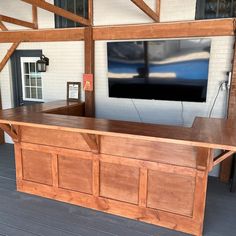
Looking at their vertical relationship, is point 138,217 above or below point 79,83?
below

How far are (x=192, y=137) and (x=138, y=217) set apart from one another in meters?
1.11

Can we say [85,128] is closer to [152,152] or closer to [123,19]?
[152,152]

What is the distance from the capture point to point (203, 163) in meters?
2.24

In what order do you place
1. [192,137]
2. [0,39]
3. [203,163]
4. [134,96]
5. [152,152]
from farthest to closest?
[0,39] < [134,96] < [152,152] < [203,163] < [192,137]

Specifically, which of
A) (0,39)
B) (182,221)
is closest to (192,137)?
(182,221)

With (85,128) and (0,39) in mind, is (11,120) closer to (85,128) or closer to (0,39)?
(85,128)

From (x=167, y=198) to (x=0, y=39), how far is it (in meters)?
4.23

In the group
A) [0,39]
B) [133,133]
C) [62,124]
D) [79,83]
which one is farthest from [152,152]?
[0,39]

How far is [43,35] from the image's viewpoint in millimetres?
4398

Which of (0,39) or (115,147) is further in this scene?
(0,39)

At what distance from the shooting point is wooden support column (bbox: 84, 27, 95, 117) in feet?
13.2

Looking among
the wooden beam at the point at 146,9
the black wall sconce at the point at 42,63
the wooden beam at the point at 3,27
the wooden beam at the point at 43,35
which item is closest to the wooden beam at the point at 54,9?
the wooden beam at the point at 43,35

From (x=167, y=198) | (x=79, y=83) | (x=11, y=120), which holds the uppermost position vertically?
(x=79, y=83)

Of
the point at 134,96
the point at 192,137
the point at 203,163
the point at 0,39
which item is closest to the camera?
the point at 192,137
